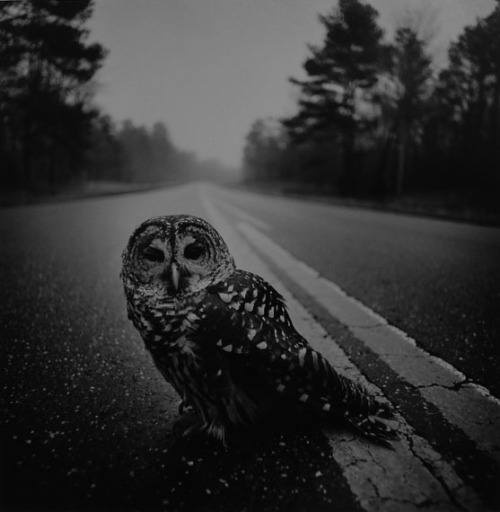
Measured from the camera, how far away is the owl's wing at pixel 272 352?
3.91 feet

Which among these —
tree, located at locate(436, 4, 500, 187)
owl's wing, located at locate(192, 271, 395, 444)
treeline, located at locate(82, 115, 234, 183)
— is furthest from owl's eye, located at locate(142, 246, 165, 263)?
treeline, located at locate(82, 115, 234, 183)

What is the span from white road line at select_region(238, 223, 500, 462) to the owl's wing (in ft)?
1.10

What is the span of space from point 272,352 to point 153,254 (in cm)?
58

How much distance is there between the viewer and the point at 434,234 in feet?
22.0

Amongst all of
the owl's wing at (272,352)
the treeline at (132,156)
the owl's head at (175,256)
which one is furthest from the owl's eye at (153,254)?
the treeline at (132,156)

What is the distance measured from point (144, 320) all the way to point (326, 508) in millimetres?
832

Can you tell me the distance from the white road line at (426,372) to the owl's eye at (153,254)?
50.8 inches

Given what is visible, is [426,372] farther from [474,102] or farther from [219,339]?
[474,102]

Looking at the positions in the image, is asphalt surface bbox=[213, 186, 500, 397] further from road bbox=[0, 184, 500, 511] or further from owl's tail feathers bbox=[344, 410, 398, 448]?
owl's tail feathers bbox=[344, 410, 398, 448]

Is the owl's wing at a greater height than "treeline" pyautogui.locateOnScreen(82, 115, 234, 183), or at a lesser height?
lesser

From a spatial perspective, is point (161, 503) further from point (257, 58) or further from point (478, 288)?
point (478, 288)

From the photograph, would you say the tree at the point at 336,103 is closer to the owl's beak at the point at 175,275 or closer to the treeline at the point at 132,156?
the owl's beak at the point at 175,275

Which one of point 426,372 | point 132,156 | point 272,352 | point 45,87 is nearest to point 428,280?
point 426,372

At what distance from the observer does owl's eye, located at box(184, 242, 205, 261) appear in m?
1.30
